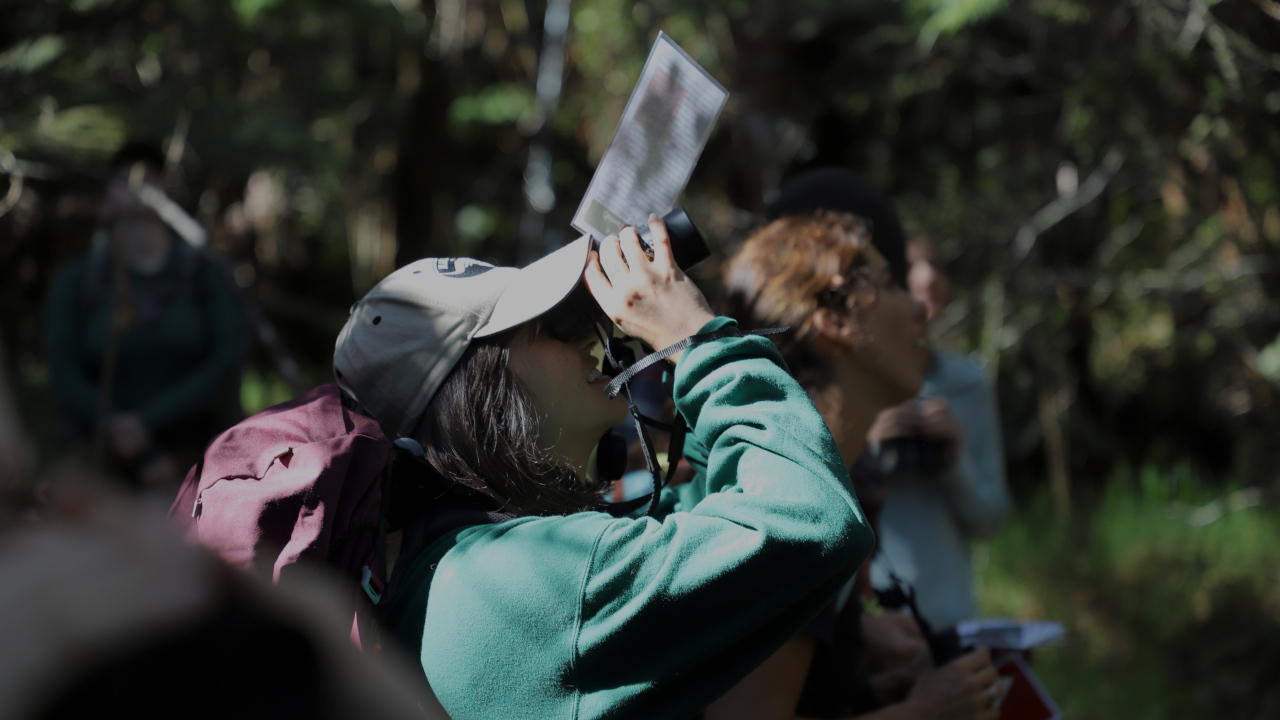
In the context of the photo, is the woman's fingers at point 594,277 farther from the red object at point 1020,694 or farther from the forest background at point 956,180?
the forest background at point 956,180

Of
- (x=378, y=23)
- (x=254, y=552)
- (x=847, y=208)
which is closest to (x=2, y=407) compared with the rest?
(x=254, y=552)

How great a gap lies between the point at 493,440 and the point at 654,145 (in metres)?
0.61

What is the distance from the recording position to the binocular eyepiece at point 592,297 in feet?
5.45

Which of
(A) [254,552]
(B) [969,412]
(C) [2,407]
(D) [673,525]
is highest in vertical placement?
(C) [2,407]

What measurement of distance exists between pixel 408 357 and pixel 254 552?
41 centimetres

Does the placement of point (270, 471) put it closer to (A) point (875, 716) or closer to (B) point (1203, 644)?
(A) point (875, 716)

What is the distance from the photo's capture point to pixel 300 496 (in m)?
1.38

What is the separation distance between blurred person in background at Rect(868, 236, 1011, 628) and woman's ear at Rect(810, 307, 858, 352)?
2.77ft

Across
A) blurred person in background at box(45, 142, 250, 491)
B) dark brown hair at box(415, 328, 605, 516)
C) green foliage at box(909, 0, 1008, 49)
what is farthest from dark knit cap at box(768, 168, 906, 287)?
blurred person in background at box(45, 142, 250, 491)

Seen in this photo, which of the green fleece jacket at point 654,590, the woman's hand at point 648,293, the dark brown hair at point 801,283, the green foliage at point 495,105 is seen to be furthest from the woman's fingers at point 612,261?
the green foliage at point 495,105

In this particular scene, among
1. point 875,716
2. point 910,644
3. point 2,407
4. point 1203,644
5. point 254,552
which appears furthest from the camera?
point 1203,644

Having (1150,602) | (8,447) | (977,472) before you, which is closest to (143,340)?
(977,472)

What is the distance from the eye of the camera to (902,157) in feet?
22.9

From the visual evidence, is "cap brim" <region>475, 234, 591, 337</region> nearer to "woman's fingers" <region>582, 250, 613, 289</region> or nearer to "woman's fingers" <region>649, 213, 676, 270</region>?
"woman's fingers" <region>582, 250, 613, 289</region>
